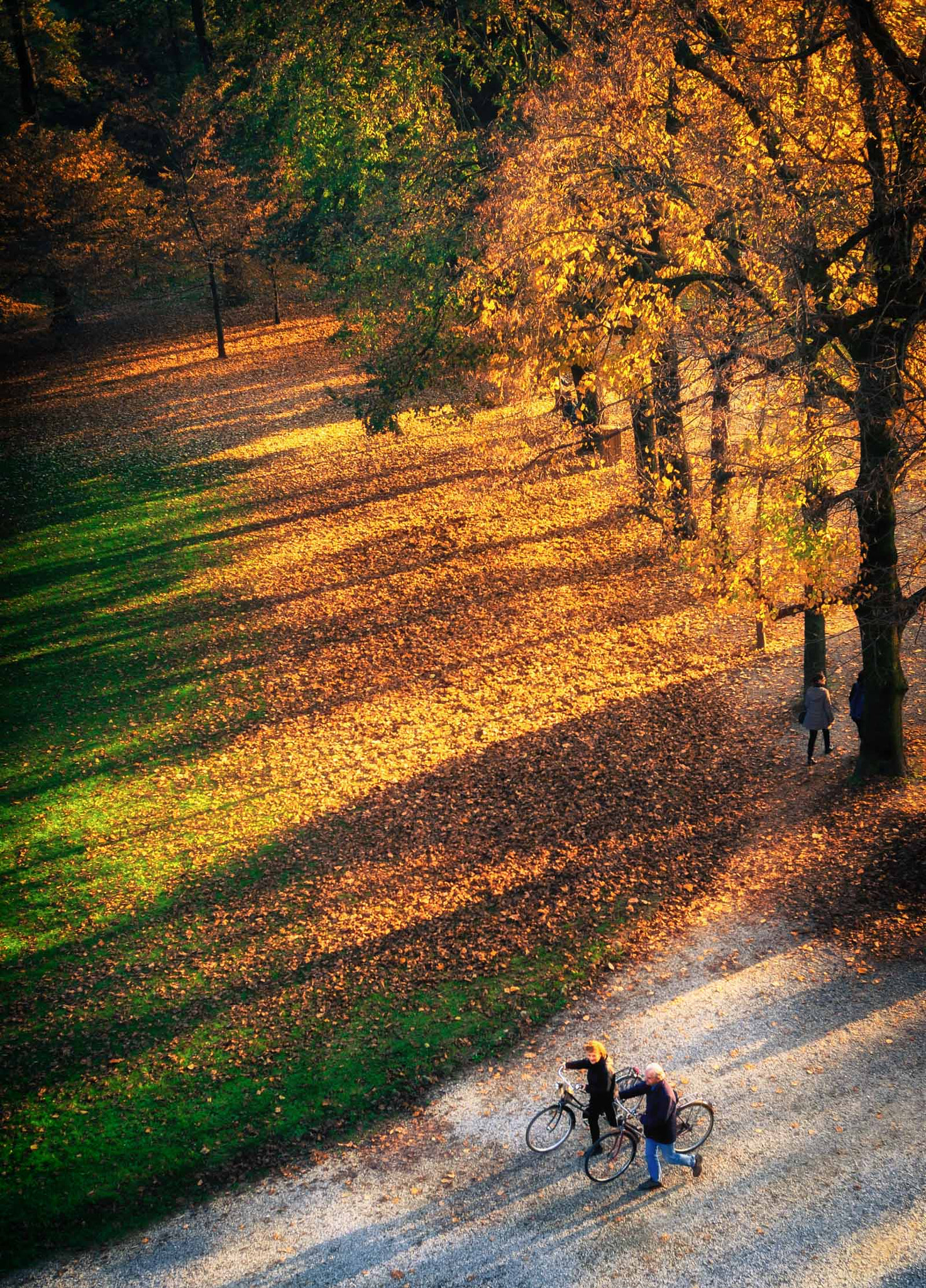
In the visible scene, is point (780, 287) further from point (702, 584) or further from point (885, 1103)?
point (885, 1103)

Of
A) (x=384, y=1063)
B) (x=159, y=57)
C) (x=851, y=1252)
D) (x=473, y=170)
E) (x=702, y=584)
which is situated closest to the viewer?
(x=851, y=1252)

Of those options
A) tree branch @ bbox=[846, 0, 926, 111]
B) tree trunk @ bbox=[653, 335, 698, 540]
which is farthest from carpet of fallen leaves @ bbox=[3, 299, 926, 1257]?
tree branch @ bbox=[846, 0, 926, 111]

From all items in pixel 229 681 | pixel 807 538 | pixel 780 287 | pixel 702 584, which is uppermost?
pixel 780 287

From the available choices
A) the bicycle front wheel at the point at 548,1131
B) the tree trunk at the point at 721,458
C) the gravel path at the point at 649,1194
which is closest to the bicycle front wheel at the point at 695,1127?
the gravel path at the point at 649,1194

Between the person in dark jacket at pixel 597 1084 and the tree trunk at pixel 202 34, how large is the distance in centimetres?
4681

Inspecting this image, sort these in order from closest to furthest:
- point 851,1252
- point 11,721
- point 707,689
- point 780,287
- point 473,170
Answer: point 851,1252
point 780,287
point 707,689
point 11,721
point 473,170

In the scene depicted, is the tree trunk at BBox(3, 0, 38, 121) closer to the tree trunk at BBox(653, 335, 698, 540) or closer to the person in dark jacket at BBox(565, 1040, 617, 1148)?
the tree trunk at BBox(653, 335, 698, 540)

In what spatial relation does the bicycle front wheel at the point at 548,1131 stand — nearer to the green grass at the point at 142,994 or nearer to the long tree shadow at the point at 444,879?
the green grass at the point at 142,994

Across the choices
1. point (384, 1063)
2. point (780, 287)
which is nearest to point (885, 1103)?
point (384, 1063)

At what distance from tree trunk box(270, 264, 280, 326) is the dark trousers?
3590 cm

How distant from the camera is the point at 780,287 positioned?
44.2 feet

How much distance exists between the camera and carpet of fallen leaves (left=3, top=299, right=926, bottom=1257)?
1214 centimetres

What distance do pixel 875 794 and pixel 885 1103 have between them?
534 cm

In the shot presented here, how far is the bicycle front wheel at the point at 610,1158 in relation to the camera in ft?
30.4
